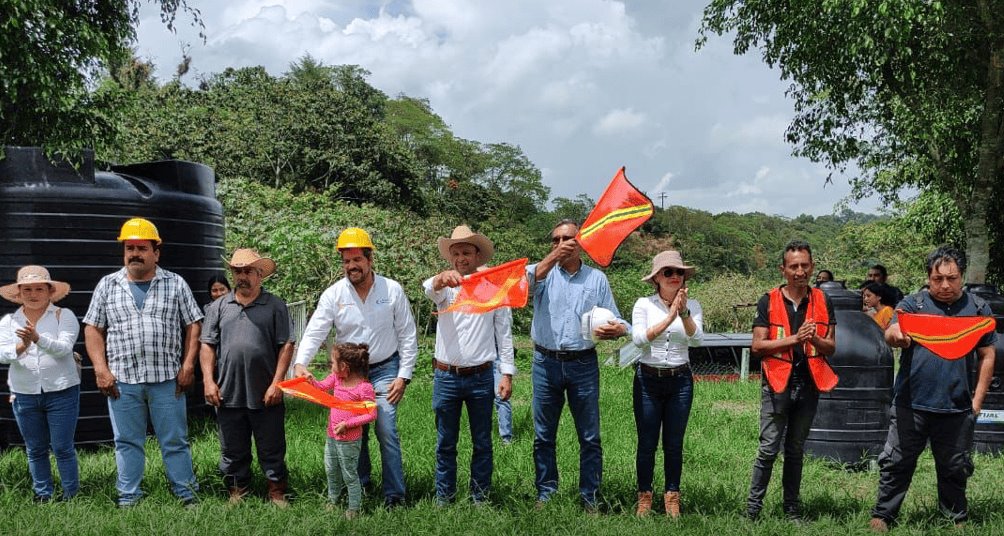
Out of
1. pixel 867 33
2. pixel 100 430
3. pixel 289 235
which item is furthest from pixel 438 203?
pixel 100 430

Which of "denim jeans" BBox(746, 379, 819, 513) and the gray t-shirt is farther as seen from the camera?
the gray t-shirt

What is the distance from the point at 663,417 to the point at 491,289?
1.29 meters

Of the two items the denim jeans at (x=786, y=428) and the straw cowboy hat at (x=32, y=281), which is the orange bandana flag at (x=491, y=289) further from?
the straw cowboy hat at (x=32, y=281)

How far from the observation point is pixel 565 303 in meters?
4.82

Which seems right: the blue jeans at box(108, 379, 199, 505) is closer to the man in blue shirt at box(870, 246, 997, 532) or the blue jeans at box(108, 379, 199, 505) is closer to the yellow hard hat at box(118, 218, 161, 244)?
the yellow hard hat at box(118, 218, 161, 244)

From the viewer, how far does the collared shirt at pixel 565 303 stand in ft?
15.7

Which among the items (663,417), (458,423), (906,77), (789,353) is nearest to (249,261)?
(458,423)

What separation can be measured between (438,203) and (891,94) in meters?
28.8

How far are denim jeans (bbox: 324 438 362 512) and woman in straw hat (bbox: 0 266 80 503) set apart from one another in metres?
1.77

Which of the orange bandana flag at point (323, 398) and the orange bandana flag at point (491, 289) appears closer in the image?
the orange bandana flag at point (323, 398)

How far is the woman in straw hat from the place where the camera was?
5.02 m

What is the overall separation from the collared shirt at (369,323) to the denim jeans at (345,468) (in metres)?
0.52

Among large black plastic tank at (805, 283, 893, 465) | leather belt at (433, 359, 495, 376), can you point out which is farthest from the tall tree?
leather belt at (433, 359, 495, 376)

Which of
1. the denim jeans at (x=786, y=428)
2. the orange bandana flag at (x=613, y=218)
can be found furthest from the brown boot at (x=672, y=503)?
the orange bandana flag at (x=613, y=218)
